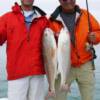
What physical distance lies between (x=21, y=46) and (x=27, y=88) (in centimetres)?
77

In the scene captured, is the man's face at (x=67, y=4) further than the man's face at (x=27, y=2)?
Yes

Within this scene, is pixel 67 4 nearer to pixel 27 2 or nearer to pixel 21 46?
pixel 27 2

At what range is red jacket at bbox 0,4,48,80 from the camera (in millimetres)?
7840

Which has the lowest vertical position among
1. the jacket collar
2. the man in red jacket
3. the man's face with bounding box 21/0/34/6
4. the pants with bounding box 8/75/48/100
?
the pants with bounding box 8/75/48/100

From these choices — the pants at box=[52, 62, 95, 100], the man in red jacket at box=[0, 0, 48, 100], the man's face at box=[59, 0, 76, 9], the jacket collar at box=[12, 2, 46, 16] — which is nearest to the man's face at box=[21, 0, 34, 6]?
the man in red jacket at box=[0, 0, 48, 100]

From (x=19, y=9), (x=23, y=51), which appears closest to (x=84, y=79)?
(x=23, y=51)

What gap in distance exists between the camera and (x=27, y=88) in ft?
26.1

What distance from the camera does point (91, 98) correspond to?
8.52m

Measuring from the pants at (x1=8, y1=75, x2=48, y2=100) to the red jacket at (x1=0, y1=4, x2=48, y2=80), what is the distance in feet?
0.36

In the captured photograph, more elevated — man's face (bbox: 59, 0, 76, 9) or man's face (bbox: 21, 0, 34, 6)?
man's face (bbox: 21, 0, 34, 6)

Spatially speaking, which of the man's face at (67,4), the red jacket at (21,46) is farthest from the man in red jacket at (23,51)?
the man's face at (67,4)

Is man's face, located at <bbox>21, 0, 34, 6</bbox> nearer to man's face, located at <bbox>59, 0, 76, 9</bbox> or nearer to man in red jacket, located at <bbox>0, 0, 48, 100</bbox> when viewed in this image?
man in red jacket, located at <bbox>0, 0, 48, 100</bbox>

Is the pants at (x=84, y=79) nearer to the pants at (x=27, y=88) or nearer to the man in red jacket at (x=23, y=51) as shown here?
the pants at (x=27, y=88)

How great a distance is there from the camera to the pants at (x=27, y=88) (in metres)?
7.88
